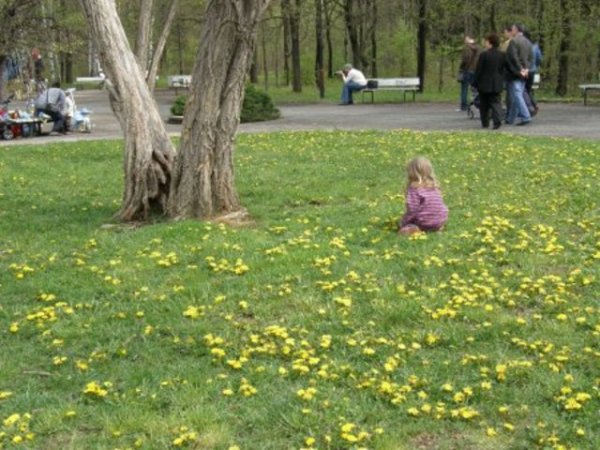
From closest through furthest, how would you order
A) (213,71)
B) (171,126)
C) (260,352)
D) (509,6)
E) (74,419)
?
(74,419) → (260,352) → (213,71) → (171,126) → (509,6)

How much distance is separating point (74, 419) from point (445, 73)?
48.5 metres

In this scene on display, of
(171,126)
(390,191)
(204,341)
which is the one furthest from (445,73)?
(204,341)

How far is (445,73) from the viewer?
5119cm

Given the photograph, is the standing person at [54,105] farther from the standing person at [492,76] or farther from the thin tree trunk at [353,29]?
the thin tree trunk at [353,29]

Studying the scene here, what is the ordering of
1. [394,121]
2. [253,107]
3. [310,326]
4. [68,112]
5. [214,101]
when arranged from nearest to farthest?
[310,326] → [214,101] → [68,112] → [394,121] → [253,107]

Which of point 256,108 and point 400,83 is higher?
point 400,83

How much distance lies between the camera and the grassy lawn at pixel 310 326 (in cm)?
477

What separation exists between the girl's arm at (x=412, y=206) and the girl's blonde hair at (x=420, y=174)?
126mm

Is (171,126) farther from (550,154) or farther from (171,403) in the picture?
(171,403)

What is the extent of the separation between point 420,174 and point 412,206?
36cm

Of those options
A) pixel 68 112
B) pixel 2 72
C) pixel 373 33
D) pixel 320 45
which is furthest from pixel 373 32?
pixel 68 112

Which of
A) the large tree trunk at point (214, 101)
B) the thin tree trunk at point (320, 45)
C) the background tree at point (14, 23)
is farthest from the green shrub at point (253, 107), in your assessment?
the large tree trunk at point (214, 101)

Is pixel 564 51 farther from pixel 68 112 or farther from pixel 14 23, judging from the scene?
pixel 14 23

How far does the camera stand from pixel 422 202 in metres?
9.01
